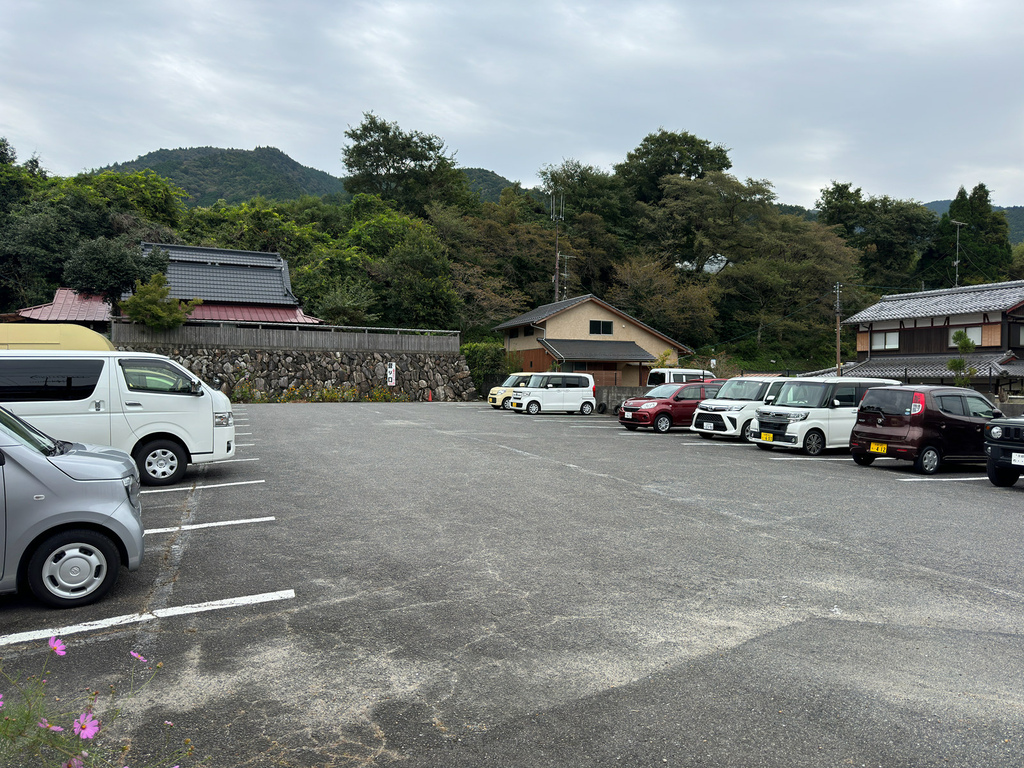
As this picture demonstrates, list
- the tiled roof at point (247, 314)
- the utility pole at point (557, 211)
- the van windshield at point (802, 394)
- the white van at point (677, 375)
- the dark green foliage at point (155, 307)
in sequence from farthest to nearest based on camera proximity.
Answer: the utility pole at point (557, 211) < the tiled roof at point (247, 314) < the dark green foliage at point (155, 307) < the white van at point (677, 375) < the van windshield at point (802, 394)

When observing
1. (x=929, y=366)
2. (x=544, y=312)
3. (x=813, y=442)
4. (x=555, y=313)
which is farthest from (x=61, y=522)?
(x=929, y=366)

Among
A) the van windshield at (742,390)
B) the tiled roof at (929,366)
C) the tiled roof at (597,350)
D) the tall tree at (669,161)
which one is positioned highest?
the tall tree at (669,161)

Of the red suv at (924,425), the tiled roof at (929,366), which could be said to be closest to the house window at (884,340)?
the tiled roof at (929,366)

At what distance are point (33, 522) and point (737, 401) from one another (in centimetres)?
1476

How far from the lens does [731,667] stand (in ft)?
11.5

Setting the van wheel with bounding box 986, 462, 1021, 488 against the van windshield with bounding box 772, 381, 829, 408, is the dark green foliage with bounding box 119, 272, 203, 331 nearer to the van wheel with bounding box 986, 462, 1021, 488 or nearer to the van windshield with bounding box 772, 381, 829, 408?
the van windshield with bounding box 772, 381, 829, 408

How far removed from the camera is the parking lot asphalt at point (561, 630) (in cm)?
285

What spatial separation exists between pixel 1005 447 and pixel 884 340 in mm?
29499

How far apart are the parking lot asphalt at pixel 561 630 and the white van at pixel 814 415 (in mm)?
5204

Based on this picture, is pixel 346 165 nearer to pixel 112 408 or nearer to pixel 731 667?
pixel 112 408

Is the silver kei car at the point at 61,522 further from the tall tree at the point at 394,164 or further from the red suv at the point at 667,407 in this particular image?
the tall tree at the point at 394,164

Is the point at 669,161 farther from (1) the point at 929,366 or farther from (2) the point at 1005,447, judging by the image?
(2) the point at 1005,447

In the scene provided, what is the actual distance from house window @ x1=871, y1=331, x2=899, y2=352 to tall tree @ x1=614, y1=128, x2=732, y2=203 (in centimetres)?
2143

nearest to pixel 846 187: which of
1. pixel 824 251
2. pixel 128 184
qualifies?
pixel 824 251
